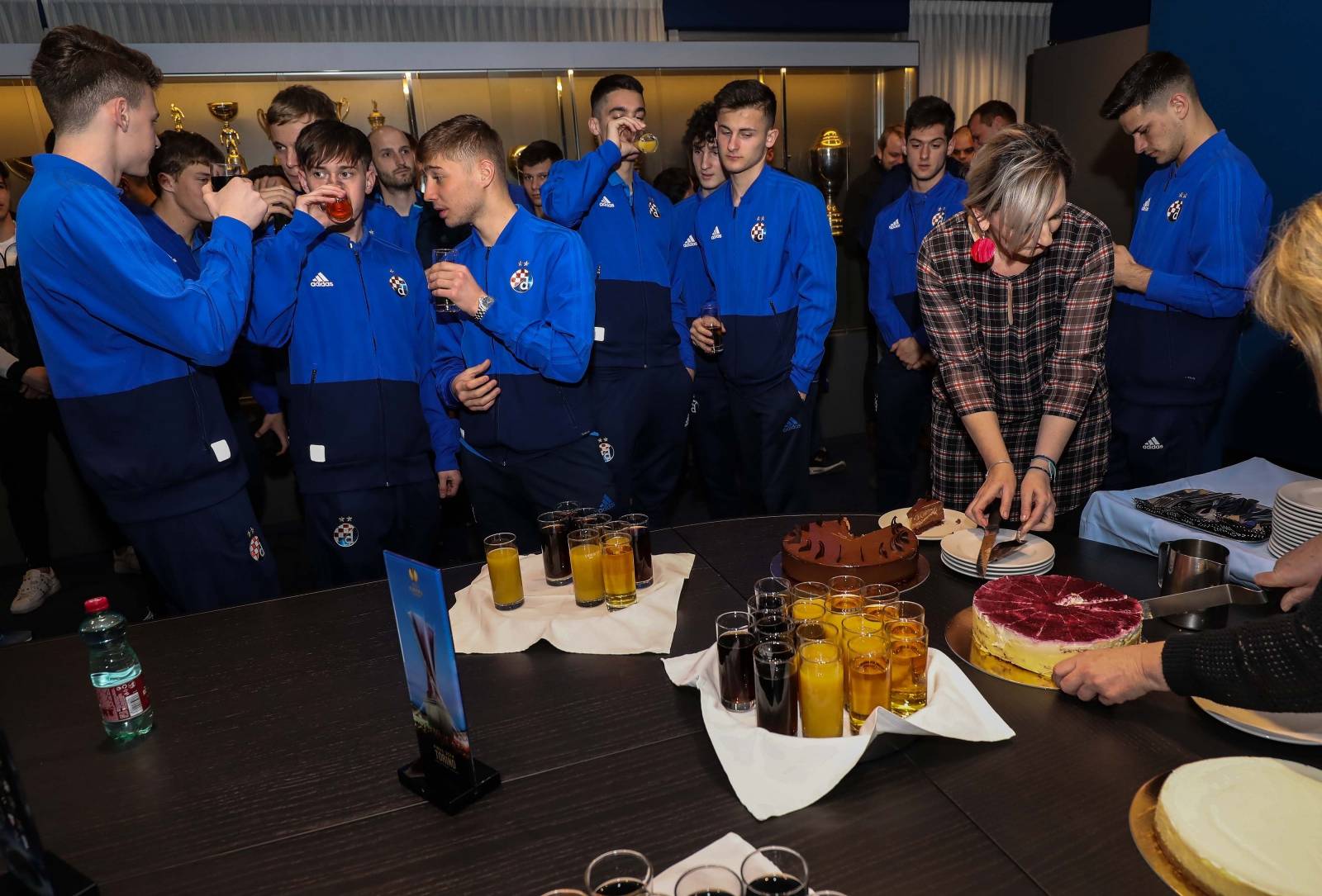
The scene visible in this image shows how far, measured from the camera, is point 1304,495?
5.53 ft

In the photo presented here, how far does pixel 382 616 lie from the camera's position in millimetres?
1743

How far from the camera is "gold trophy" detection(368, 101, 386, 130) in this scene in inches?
188

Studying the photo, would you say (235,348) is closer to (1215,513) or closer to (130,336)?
(130,336)

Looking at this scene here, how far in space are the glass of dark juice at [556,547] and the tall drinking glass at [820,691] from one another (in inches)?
26.0

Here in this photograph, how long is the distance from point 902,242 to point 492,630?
3.01 metres

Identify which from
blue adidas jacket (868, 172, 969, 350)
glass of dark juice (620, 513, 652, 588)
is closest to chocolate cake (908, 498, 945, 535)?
glass of dark juice (620, 513, 652, 588)

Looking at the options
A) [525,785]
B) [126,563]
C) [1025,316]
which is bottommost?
Answer: [126,563]

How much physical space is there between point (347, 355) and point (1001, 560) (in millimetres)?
1889

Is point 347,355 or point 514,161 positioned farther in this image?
point 514,161

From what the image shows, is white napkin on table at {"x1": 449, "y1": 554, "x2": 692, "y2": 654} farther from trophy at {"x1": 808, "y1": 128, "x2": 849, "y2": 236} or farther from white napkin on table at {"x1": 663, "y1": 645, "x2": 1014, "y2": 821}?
trophy at {"x1": 808, "y1": 128, "x2": 849, "y2": 236}

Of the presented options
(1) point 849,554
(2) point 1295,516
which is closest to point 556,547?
(1) point 849,554

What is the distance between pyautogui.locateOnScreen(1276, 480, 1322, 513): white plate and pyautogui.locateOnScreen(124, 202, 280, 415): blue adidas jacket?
280 cm

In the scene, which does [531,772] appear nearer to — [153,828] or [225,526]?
[153,828]

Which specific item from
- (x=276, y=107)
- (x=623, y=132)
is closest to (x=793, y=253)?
(x=623, y=132)
